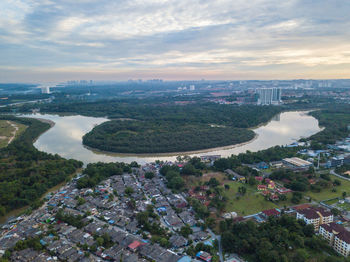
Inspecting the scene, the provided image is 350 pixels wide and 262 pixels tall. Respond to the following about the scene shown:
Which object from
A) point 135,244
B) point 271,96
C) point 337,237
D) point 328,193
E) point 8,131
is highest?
point 271,96

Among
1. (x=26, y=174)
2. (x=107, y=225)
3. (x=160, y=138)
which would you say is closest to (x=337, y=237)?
(x=107, y=225)

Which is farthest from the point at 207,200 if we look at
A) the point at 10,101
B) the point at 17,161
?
the point at 10,101

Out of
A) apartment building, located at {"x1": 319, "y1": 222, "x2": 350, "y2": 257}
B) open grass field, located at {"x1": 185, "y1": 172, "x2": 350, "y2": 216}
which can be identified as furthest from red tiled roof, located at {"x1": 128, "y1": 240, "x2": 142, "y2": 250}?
apartment building, located at {"x1": 319, "y1": 222, "x2": 350, "y2": 257}

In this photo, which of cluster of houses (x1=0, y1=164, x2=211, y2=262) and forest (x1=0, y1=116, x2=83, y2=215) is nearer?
cluster of houses (x1=0, y1=164, x2=211, y2=262)

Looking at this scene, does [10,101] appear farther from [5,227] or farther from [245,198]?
[245,198]

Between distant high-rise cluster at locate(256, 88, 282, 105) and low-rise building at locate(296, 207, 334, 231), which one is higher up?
distant high-rise cluster at locate(256, 88, 282, 105)

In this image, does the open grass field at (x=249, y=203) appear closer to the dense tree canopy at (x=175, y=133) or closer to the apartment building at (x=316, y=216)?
the apartment building at (x=316, y=216)

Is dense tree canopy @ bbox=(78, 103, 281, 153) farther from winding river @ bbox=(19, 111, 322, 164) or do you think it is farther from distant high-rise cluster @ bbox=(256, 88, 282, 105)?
distant high-rise cluster @ bbox=(256, 88, 282, 105)

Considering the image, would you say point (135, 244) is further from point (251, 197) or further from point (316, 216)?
point (316, 216)
